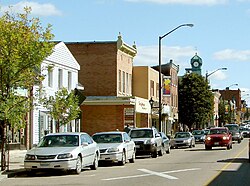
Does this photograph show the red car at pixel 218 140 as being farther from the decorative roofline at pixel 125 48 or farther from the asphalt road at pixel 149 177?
the asphalt road at pixel 149 177

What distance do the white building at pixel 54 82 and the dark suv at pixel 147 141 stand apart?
586 cm

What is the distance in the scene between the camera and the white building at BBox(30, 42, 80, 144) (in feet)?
117

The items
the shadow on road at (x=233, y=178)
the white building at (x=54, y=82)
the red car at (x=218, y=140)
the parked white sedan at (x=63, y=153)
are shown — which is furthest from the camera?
the red car at (x=218, y=140)

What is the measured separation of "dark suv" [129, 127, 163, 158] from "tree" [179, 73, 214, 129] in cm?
4363

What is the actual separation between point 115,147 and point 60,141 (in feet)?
13.1

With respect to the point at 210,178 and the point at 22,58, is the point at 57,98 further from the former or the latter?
the point at 210,178

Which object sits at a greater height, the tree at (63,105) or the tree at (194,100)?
A: the tree at (194,100)

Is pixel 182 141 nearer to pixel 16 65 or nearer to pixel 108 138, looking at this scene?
pixel 108 138

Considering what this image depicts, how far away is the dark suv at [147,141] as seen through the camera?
32.6 metres

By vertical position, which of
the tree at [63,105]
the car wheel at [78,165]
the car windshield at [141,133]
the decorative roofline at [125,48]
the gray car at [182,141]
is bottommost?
the car wheel at [78,165]

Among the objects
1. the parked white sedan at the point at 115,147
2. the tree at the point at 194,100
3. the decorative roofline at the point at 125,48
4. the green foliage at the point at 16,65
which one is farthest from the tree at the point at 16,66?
the tree at the point at 194,100

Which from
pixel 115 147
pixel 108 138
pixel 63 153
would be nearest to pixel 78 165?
pixel 63 153

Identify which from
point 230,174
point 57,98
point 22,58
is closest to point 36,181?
point 22,58

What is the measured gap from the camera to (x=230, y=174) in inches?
829
